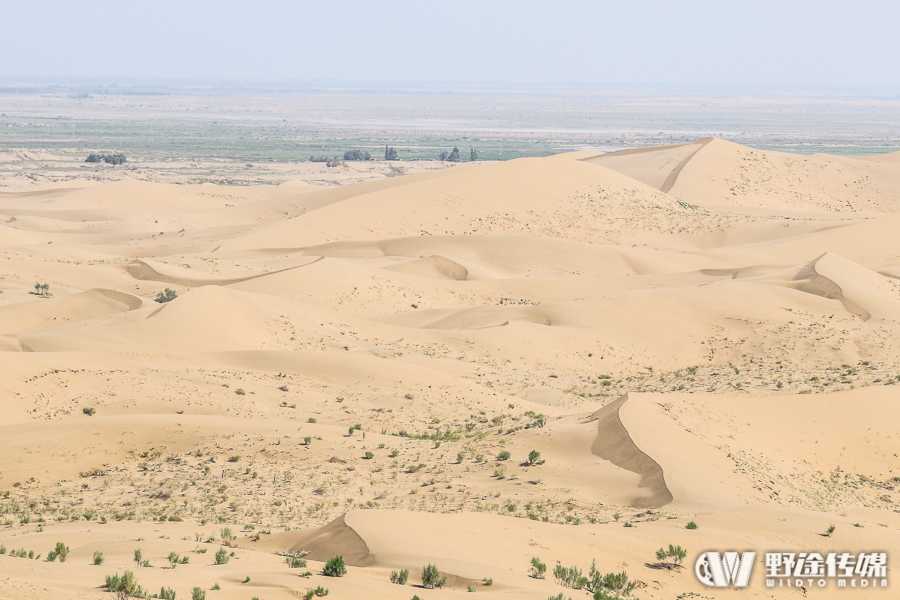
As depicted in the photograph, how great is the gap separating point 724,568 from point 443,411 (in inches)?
394

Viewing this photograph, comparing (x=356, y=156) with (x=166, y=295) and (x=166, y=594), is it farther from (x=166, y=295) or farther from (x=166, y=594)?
(x=166, y=594)

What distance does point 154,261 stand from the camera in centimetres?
3800

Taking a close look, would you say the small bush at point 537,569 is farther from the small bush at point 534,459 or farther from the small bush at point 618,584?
the small bush at point 534,459

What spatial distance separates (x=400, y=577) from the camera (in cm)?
899

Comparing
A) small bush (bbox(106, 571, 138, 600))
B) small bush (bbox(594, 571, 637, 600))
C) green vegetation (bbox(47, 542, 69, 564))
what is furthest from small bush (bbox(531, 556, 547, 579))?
green vegetation (bbox(47, 542, 69, 564))

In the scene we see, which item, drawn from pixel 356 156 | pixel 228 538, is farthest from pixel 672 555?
pixel 356 156

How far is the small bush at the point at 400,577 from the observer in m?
8.97

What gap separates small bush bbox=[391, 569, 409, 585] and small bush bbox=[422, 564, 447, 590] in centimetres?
18

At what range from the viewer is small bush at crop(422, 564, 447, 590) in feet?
29.5

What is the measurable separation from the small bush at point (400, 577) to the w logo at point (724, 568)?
11.6 ft

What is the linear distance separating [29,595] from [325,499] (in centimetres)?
714

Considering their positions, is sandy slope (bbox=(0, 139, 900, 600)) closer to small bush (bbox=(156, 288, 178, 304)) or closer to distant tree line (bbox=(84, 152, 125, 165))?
small bush (bbox=(156, 288, 178, 304))

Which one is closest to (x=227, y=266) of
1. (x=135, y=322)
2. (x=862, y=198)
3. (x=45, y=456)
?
(x=135, y=322)

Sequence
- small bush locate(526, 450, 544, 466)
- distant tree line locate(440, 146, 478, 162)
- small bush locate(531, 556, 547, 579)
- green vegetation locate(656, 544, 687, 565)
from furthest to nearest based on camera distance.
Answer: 1. distant tree line locate(440, 146, 478, 162)
2. small bush locate(526, 450, 544, 466)
3. green vegetation locate(656, 544, 687, 565)
4. small bush locate(531, 556, 547, 579)
